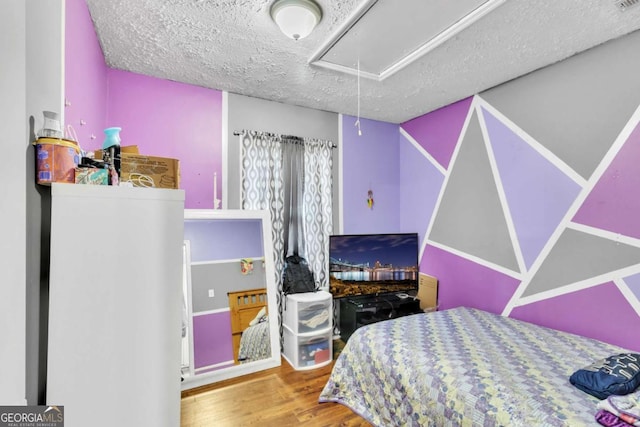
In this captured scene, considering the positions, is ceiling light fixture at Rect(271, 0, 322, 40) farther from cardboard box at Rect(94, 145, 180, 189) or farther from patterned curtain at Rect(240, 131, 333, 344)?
patterned curtain at Rect(240, 131, 333, 344)

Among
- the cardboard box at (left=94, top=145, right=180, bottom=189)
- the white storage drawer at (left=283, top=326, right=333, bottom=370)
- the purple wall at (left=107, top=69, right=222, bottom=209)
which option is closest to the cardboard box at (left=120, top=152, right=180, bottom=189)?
the cardboard box at (left=94, top=145, right=180, bottom=189)

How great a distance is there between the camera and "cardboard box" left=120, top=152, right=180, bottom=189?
1145 millimetres

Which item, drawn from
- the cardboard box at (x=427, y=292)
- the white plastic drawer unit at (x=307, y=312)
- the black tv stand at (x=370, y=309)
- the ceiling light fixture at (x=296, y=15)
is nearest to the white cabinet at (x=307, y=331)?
the white plastic drawer unit at (x=307, y=312)

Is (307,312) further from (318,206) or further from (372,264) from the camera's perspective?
(318,206)

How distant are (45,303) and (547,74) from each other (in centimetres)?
339

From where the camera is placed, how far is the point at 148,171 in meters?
1.17

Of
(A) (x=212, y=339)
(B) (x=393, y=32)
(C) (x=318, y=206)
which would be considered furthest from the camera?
(C) (x=318, y=206)

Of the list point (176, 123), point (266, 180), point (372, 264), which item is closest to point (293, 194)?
point (266, 180)

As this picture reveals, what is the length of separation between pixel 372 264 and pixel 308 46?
87.9 inches

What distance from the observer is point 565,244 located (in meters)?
2.29

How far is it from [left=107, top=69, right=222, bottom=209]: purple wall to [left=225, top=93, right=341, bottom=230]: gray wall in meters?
0.12

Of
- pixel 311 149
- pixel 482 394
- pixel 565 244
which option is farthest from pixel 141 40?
pixel 565 244

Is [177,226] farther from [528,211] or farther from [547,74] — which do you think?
[547,74]

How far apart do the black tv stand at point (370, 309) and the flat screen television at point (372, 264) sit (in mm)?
87
